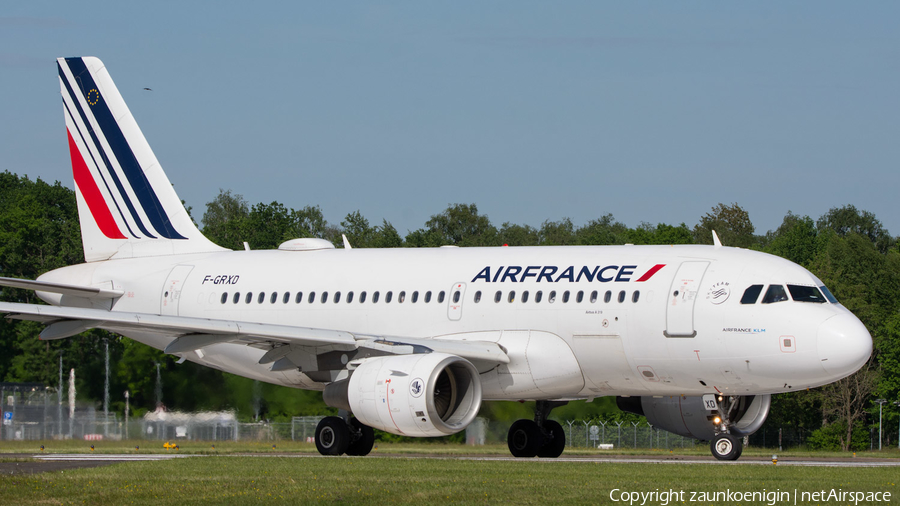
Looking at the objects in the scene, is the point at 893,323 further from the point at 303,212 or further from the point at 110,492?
the point at 303,212

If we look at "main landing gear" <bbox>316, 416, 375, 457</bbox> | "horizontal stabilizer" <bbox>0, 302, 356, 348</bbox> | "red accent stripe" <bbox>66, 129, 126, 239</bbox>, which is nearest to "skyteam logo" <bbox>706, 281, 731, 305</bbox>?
"horizontal stabilizer" <bbox>0, 302, 356, 348</bbox>

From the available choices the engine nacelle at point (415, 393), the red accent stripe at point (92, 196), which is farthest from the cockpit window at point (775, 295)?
the red accent stripe at point (92, 196)

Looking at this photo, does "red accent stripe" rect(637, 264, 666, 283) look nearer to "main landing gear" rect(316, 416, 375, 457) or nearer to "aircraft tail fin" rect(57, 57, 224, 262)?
"main landing gear" rect(316, 416, 375, 457)

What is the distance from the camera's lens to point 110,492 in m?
15.1

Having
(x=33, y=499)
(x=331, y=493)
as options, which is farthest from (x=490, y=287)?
(x=33, y=499)

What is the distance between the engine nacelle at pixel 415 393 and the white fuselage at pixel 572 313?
113cm

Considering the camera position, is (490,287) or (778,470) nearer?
(778,470)

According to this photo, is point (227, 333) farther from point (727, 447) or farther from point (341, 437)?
point (727, 447)

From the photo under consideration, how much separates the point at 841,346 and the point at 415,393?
7.17 m

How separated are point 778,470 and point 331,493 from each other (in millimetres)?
7657

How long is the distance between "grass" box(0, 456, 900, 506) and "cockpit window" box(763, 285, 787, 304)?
2.94m

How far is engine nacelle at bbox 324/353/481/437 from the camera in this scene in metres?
20.2

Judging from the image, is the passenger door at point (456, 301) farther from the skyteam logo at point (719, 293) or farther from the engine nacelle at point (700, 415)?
the skyteam logo at point (719, 293)

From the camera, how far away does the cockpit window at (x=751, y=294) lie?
2044 centimetres
